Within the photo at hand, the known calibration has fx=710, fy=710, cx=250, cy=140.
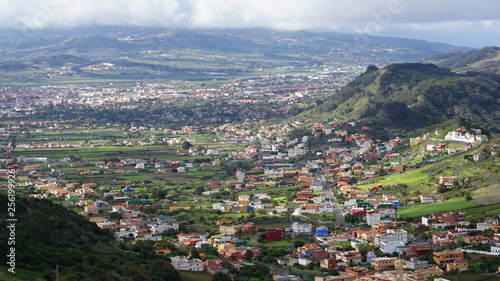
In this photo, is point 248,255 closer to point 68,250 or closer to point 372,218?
point 68,250

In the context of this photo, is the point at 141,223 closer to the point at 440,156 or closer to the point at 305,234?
the point at 305,234

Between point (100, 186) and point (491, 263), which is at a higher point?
point (491, 263)

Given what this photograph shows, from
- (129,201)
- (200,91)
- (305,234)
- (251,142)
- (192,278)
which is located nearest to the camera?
(192,278)

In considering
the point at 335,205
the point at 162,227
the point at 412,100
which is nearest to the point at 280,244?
the point at 162,227

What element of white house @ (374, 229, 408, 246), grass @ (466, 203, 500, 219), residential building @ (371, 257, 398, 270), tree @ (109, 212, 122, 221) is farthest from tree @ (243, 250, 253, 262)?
grass @ (466, 203, 500, 219)

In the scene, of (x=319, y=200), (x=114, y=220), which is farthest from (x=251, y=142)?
(x=114, y=220)

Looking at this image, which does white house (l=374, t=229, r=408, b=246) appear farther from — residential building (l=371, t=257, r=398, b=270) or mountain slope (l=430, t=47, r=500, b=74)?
mountain slope (l=430, t=47, r=500, b=74)
